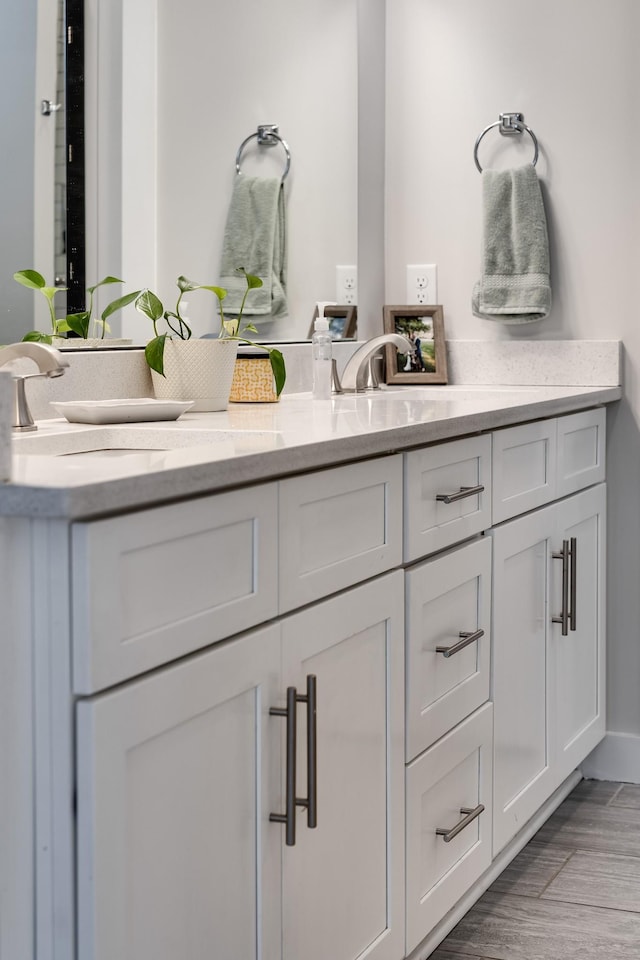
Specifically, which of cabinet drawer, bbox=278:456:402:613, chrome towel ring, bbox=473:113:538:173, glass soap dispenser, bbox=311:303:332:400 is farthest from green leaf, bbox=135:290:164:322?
chrome towel ring, bbox=473:113:538:173

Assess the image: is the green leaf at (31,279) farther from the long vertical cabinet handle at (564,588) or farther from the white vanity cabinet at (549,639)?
the long vertical cabinet handle at (564,588)

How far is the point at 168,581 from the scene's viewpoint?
3.51 feet

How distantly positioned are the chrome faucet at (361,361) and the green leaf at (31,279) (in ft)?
2.78

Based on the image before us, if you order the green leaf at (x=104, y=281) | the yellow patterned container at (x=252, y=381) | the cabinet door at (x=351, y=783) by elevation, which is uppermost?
the green leaf at (x=104, y=281)

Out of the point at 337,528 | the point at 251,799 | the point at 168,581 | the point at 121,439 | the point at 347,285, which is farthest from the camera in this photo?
the point at 347,285

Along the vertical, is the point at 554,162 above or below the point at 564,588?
above

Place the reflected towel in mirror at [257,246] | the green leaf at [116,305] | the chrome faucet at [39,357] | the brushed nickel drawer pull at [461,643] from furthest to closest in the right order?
1. the reflected towel in mirror at [257,246]
2. the green leaf at [116,305]
3. the brushed nickel drawer pull at [461,643]
4. the chrome faucet at [39,357]

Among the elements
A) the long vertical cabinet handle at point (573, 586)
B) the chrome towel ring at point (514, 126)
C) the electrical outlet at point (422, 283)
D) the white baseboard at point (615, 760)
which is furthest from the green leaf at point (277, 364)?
the white baseboard at point (615, 760)

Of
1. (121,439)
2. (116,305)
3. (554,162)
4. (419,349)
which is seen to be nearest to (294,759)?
(121,439)

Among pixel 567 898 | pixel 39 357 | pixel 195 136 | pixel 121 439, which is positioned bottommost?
pixel 567 898

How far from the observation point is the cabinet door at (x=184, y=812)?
98 centimetres

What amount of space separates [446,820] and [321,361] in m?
0.94

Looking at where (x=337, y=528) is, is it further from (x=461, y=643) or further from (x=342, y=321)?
(x=342, y=321)

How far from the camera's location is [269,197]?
2.41m
